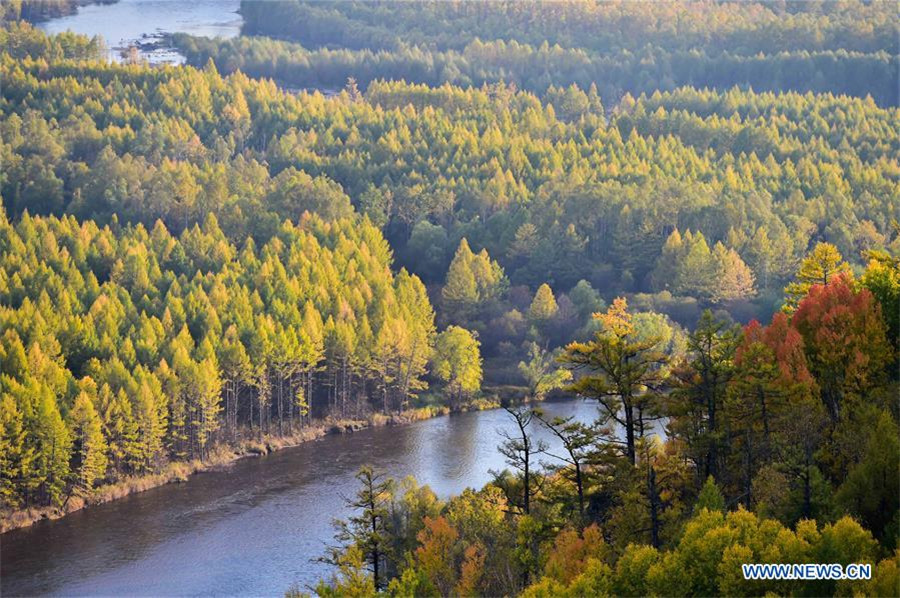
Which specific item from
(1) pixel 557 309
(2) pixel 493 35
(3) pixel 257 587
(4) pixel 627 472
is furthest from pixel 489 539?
(2) pixel 493 35

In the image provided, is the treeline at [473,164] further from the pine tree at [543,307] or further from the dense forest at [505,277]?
the pine tree at [543,307]

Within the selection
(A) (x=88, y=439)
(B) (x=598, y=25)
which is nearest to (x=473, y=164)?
(A) (x=88, y=439)

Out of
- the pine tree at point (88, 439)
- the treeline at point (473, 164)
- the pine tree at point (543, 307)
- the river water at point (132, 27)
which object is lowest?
the pine tree at point (543, 307)

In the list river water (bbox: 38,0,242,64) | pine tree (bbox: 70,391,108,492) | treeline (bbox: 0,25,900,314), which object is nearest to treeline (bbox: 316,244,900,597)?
pine tree (bbox: 70,391,108,492)

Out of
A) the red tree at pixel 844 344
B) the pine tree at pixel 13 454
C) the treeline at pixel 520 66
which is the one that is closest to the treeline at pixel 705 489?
the red tree at pixel 844 344

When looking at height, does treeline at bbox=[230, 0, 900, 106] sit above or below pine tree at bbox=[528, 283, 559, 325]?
above

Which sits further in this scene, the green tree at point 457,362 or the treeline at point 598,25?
the treeline at point 598,25

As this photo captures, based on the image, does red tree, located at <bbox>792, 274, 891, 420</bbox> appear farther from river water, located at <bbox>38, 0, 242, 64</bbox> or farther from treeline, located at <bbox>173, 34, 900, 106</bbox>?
river water, located at <bbox>38, 0, 242, 64</bbox>
